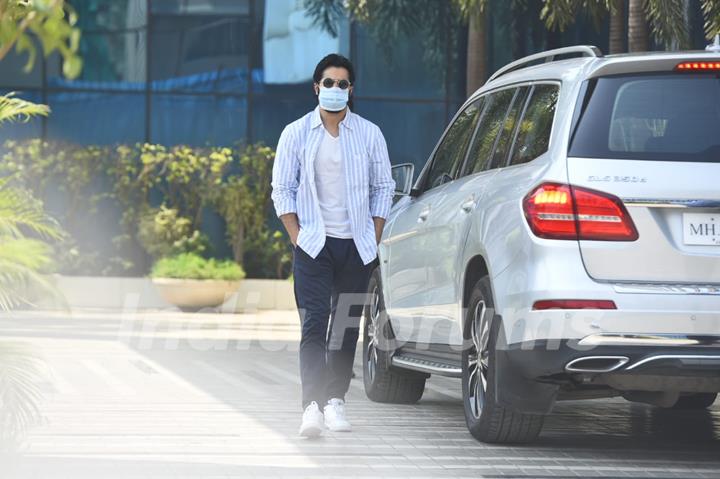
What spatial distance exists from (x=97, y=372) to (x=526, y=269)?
5817mm

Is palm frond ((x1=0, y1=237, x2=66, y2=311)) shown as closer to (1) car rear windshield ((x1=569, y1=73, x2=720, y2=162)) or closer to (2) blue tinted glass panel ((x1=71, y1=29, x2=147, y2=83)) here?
(1) car rear windshield ((x1=569, y1=73, x2=720, y2=162))

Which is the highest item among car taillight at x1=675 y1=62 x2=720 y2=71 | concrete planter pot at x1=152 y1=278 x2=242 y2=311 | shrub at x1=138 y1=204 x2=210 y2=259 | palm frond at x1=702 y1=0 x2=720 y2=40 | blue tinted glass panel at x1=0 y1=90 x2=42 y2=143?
palm frond at x1=702 y1=0 x2=720 y2=40

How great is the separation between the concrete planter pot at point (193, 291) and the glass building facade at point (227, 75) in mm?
3605

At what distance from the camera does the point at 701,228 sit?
22.7ft

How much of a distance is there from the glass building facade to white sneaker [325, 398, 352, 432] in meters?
17.4

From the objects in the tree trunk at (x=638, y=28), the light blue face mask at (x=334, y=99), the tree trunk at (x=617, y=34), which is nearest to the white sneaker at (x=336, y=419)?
the light blue face mask at (x=334, y=99)

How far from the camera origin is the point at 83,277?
23.6m

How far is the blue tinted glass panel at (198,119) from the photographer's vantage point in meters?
25.6

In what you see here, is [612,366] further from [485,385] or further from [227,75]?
[227,75]

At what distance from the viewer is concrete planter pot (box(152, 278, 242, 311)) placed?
22.6 metres

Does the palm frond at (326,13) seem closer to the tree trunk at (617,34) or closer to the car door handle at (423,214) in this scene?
the tree trunk at (617,34)

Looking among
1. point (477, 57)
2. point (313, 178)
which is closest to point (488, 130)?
point (313, 178)

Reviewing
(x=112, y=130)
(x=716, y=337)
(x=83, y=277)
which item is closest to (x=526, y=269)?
(x=716, y=337)

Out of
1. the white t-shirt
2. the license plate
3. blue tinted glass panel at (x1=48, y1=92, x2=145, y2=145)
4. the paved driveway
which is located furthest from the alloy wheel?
blue tinted glass panel at (x1=48, y1=92, x2=145, y2=145)
